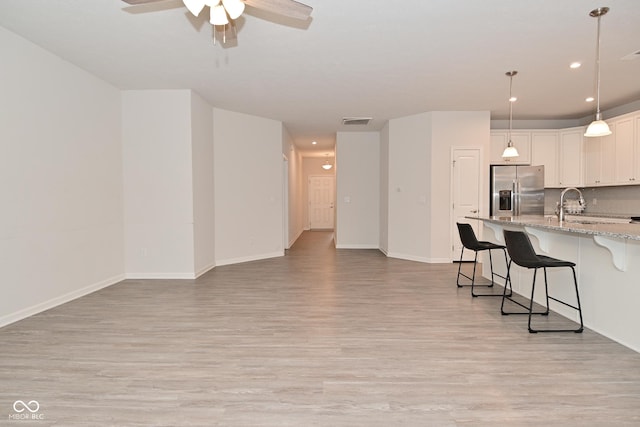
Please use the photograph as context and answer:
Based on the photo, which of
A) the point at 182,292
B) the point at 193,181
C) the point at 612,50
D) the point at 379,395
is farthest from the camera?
the point at 193,181

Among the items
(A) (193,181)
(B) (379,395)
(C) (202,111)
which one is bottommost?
(B) (379,395)

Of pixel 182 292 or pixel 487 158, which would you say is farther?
pixel 487 158

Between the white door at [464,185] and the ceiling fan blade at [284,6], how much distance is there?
14.9 feet

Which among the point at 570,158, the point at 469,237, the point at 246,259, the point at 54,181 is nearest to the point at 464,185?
the point at 570,158

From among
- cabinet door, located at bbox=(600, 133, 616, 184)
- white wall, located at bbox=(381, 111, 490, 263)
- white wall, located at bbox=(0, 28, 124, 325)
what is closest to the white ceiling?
white wall, located at bbox=(0, 28, 124, 325)

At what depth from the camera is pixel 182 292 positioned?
4188 millimetres

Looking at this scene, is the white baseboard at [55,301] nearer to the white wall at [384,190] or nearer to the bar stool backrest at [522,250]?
the bar stool backrest at [522,250]

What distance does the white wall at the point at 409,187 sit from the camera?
618 cm

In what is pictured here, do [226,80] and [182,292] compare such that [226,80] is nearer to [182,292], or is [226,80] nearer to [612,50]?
[182,292]

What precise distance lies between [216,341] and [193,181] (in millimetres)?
2922

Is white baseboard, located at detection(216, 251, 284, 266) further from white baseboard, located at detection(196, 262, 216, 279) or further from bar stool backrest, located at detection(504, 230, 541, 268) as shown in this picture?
bar stool backrest, located at detection(504, 230, 541, 268)

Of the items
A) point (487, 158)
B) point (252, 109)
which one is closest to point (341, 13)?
point (252, 109)

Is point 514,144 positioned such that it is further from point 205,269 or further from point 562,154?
point 205,269

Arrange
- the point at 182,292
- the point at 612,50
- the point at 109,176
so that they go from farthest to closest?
1. the point at 109,176
2. the point at 182,292
3. the point at 612,50
